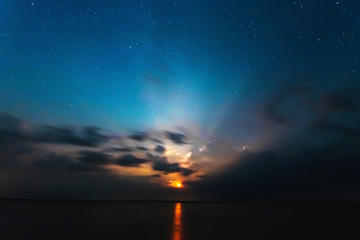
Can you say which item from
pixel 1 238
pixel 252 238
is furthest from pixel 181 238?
pixel 1 238

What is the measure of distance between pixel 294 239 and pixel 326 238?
5.95 meters

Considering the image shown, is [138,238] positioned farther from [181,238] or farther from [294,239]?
[294,239]

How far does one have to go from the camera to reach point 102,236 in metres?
36.8

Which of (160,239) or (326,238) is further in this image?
(326,238)

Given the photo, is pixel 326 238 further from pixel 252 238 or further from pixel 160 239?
pixel 160 239

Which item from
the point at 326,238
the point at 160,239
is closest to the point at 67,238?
the point at 160,239

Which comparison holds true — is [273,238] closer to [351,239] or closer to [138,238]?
[351,239]

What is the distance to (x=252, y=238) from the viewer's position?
36688mm

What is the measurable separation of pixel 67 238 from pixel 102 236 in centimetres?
443

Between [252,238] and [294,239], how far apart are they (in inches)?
217

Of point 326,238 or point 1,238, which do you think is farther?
point 326,238

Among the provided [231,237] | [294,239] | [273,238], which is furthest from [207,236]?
[294,239]

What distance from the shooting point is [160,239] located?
34969 mm

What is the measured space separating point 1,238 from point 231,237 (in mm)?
30461
